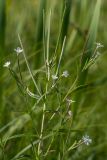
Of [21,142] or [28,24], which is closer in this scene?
[21,142]

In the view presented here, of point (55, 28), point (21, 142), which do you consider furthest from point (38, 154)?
point (55, 28)

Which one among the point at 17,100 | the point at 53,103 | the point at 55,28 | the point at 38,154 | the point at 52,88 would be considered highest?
the point at 55,28

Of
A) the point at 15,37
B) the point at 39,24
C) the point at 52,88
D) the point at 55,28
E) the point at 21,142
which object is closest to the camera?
the point at 52,88

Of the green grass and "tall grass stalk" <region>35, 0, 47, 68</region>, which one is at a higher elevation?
"tall grass stalk" <region>35, 0, 47, 68</region>

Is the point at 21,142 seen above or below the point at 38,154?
above

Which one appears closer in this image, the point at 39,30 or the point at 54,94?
the point at 54,94

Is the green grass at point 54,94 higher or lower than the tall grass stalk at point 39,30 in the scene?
lower

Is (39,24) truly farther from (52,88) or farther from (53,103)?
(52,88)

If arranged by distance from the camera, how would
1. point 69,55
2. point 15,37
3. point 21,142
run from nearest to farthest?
point 21,142, point 69,55, point 15,37

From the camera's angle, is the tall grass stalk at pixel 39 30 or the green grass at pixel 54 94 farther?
the tall grass stalk at pixel 39 30

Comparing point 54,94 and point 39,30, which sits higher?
point 39,30

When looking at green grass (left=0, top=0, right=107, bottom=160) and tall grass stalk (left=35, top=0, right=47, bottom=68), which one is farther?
tall grass stalk (left=35, top=0, right=47, bottom=68)
